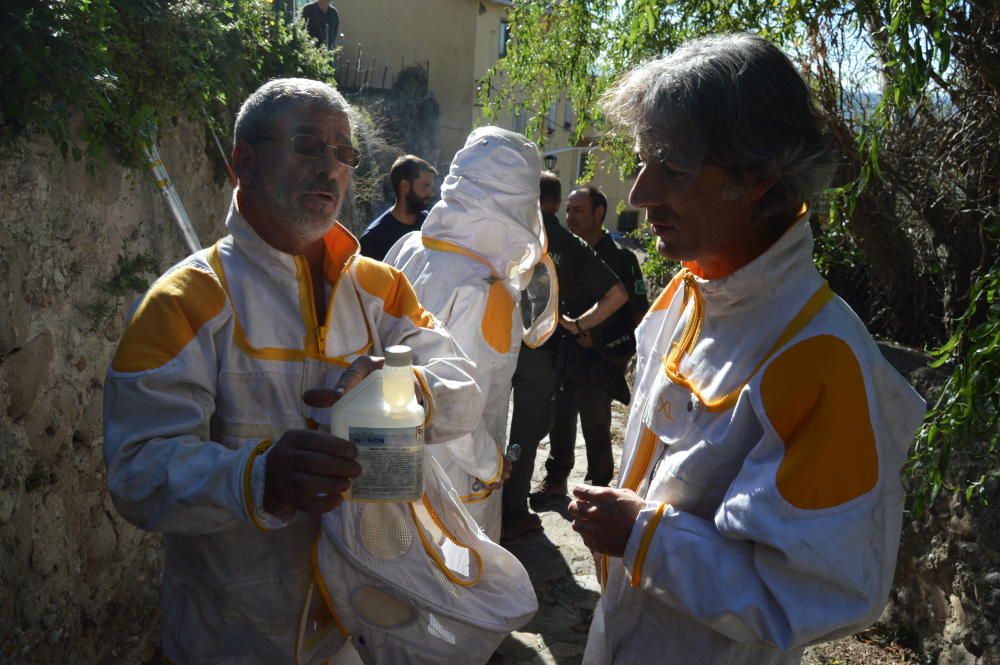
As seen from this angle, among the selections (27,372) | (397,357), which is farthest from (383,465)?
(27,372)

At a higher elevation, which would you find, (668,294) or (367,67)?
(367,67)

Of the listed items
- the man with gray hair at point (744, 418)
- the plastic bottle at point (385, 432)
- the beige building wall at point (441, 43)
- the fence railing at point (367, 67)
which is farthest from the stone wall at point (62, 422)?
the beige building wall at point (441, 43)

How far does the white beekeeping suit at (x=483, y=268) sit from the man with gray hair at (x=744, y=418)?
1698 mm

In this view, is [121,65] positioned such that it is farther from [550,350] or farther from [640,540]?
[640,540]

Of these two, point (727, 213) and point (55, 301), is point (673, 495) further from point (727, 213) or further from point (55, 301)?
point (55, 301)

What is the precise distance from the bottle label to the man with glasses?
0.04 m

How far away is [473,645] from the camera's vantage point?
6.07 ft

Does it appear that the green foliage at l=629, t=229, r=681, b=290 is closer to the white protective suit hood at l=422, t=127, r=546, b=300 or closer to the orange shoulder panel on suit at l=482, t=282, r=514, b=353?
the white protective suit hood at l=422, t=127, r=546, b=300

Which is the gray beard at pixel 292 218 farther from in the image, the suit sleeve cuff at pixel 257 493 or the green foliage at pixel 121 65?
the green foliage at pixel 121 65

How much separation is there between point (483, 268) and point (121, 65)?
5.90ft

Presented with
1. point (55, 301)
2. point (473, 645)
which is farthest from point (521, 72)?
point (473, 645)

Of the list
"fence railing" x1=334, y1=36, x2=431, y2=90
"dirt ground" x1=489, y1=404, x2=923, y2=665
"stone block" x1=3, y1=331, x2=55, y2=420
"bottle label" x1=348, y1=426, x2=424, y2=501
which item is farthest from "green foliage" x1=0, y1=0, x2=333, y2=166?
"fence railing" x1=334, y1=36, x2=431, y2=90

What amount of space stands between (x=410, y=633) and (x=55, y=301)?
202 cm

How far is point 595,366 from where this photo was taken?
17.3ft
